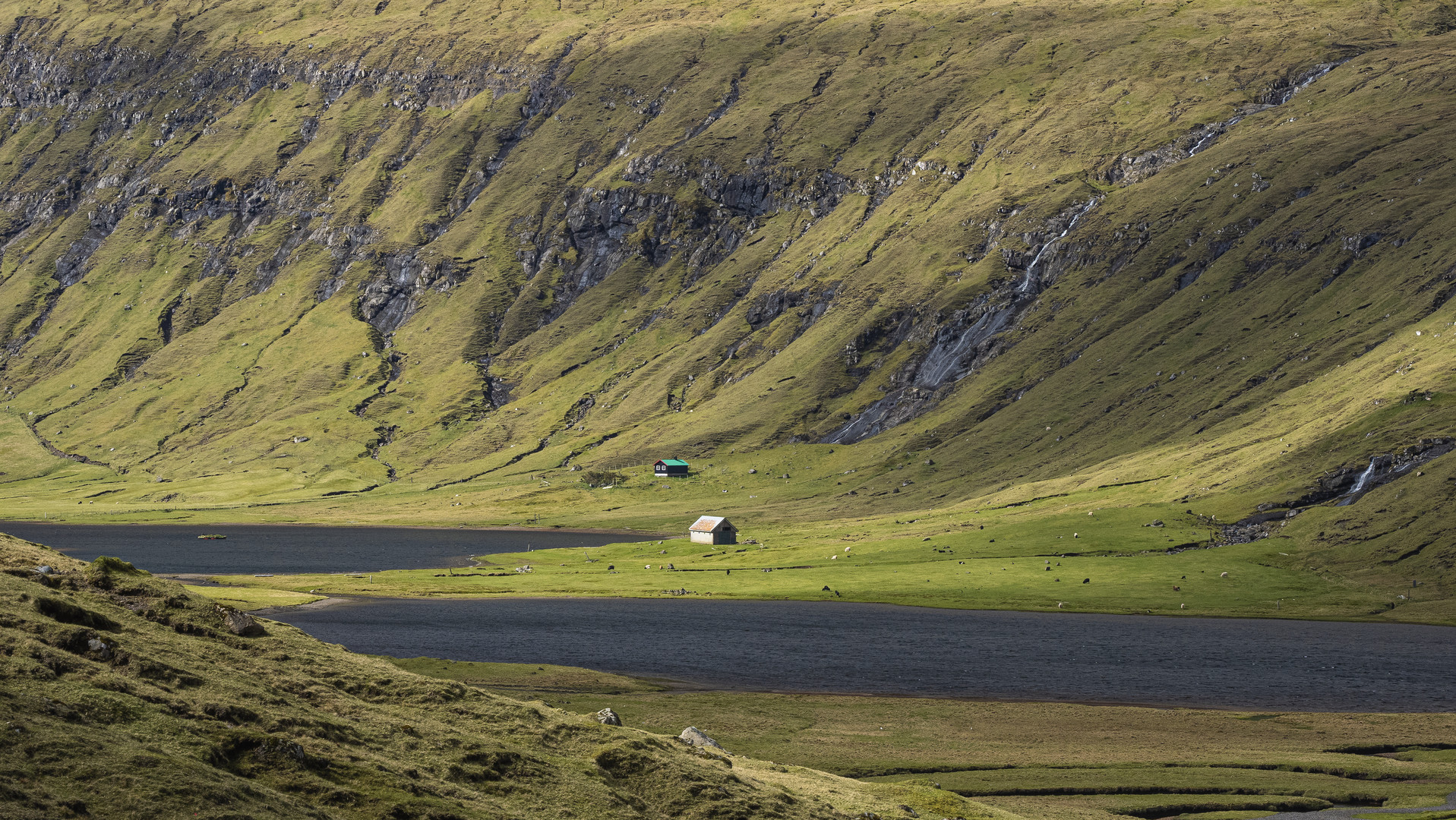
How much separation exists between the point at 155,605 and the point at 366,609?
115064mm

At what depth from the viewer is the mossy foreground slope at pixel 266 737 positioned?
107ft

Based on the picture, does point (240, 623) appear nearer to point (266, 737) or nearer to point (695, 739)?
point (266, 737)

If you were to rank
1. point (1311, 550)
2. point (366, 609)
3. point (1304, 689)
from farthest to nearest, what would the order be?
point (1311, 550) < point (366, 609) < point (1304, 689)

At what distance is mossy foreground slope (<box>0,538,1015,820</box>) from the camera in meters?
32.6

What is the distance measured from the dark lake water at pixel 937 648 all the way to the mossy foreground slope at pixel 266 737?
5625cm

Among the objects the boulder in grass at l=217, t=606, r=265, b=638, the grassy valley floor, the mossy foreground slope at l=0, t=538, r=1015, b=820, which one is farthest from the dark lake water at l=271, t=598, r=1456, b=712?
the boulder in grass at l=217, t=606, r=265, b=638

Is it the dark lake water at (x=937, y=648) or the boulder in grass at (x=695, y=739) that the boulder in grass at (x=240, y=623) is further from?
the dark lake water at (x=937, y=648)

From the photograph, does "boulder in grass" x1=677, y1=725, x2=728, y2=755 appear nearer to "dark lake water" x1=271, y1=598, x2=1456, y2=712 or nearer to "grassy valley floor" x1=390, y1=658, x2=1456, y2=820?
"grassy valley floor" x1=390, y1=658, x2=1456, y2=820

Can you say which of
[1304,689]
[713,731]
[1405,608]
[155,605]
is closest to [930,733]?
[713,731]

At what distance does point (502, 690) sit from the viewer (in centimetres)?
9444

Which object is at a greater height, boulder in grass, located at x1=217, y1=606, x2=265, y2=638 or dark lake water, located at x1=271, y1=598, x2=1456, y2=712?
dark lake water, located at x1=271, y1=598, x2=1456, y2=712

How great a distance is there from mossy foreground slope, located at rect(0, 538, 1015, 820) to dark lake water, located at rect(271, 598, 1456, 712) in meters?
56.3

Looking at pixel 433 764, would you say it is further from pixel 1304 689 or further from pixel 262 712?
pixel 1304 689

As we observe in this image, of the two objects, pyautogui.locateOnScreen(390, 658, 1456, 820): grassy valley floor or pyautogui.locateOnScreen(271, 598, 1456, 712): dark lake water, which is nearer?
pyautogui.locateOnScreen(390, 658, 1456, 820): grassy valley floor
